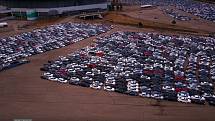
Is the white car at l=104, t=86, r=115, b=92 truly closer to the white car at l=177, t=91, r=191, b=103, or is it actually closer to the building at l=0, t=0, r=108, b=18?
the white car at l=177, t=91, r=191, b=103

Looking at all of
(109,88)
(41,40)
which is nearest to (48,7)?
(41,40)

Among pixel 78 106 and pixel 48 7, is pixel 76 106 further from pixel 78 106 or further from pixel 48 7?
pixel 48 7

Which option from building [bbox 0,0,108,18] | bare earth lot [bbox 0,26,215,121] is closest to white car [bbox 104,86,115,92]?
→ bare earth lot [bbox 0,26,215,121]

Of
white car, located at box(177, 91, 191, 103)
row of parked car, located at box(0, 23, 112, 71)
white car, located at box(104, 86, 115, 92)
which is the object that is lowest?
white car, located at box(177, 91, 191, 103)

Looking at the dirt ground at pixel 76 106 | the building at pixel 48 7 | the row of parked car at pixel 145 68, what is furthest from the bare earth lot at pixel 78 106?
the building at pixel 48 7

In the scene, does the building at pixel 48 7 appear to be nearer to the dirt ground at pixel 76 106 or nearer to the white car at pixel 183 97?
the dirt ground at pixel 76 106
